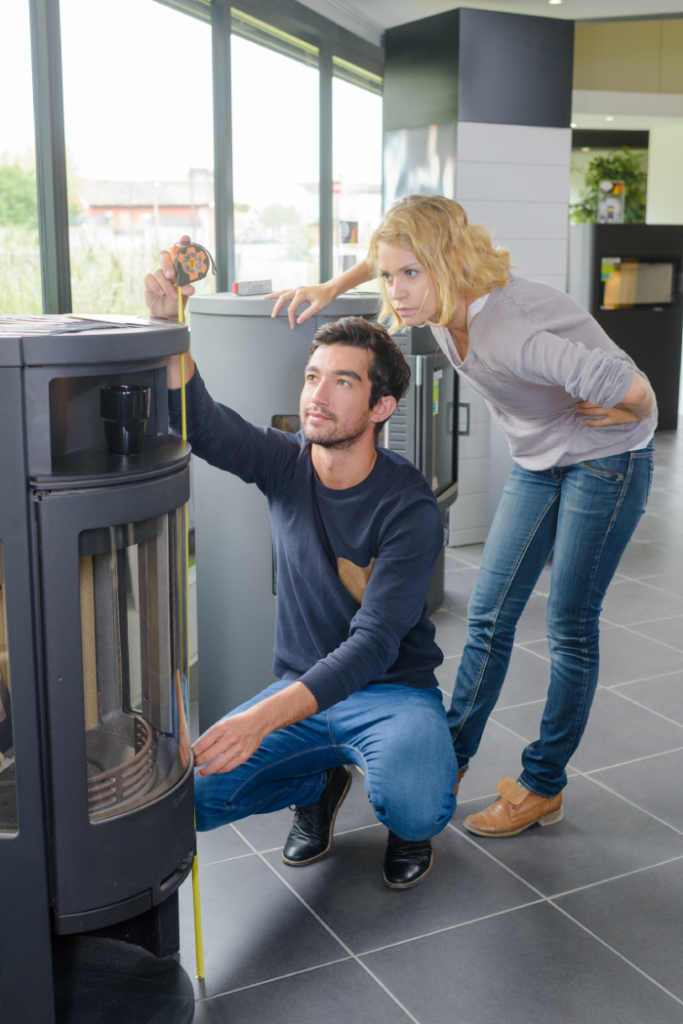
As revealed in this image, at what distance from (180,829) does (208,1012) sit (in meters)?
0.45

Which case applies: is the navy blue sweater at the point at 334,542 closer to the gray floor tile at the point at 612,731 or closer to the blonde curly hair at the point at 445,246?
the blonde curly hair at the point at 445,246

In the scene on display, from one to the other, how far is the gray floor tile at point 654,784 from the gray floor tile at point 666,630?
0.82 meters

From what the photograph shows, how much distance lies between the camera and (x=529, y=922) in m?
1.80

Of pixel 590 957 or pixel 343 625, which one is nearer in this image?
pixel 590 957

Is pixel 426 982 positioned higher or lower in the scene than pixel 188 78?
lower

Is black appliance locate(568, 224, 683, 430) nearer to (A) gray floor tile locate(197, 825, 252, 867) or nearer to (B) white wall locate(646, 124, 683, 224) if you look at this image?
(B) white wall locate(646, 124, 683, 224)

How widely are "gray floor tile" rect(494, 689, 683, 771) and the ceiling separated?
9.48ft

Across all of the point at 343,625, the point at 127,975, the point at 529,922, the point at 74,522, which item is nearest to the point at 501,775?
the point at 529,922

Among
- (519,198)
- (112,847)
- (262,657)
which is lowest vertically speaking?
(262,657)

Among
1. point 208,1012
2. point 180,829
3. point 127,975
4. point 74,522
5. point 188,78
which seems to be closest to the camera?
point 74,522

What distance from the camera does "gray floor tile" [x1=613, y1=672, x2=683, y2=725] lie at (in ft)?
8.89

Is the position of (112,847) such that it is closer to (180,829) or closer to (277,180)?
(180,829)

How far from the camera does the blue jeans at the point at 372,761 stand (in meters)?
1.68

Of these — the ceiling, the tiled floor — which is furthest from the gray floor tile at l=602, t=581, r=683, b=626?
the ceiling
